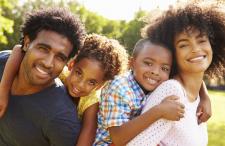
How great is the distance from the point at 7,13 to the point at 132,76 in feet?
124

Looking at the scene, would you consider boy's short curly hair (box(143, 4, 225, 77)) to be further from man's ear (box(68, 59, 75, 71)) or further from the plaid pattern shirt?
man's ear (box(68, 59, 75, 71))

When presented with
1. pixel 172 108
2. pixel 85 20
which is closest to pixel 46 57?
pixel 172 108

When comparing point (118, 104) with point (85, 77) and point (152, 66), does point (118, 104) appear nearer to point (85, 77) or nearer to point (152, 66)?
point (152, 66)

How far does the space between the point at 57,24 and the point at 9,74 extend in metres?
0.58

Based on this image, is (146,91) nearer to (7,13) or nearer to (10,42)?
(10,42)

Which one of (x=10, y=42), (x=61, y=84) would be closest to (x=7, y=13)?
(x=10, y=42)

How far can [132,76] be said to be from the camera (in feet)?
11.5

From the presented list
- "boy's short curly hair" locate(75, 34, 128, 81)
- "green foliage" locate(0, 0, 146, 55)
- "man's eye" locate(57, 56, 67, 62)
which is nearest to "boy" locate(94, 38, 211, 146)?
"boy's short curly hair" locate(75, 34, 128, 81)

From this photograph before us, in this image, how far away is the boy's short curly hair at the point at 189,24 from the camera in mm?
3457

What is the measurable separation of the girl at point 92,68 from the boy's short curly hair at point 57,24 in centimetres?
10

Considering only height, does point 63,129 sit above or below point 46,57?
below

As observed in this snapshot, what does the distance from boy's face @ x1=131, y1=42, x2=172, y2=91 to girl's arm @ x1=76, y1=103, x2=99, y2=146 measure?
0.43 m

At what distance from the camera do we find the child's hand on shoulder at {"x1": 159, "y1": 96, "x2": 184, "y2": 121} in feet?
10.0

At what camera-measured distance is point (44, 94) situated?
362cm
